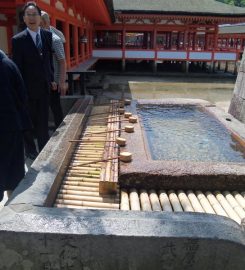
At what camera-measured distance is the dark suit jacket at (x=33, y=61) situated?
3.71m

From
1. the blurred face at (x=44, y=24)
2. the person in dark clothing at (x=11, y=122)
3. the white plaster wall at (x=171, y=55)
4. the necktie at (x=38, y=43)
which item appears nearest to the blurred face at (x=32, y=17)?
the necktie at (x=38, y=43)

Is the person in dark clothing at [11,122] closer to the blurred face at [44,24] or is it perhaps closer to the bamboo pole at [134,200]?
the bamboo pole at [134,200]

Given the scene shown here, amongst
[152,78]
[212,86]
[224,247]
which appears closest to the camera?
[224,247]

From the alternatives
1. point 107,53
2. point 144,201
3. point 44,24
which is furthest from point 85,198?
point 107,53

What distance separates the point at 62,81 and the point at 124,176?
179 cm

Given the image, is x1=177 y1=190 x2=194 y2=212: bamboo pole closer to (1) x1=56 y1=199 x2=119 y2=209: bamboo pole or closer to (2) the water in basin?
(1) x1=56 y1=199 x2=119 y2=209: bamboo pole

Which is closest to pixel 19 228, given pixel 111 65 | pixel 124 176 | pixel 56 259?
pixel 56 259

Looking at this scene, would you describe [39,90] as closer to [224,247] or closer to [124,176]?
[124,176]

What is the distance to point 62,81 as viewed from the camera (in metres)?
4.47

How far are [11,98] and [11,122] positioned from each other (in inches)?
8.2

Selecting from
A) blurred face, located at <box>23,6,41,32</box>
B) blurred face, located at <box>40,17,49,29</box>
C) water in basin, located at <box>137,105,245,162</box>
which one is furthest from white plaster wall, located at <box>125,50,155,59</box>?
blurred face, located at <box>23,6,41,32</box>

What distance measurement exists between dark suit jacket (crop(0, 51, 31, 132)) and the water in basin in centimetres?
214

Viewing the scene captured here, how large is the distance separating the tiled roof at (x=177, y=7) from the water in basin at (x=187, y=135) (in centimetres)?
1247

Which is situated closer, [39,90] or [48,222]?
[48,222]
